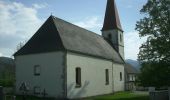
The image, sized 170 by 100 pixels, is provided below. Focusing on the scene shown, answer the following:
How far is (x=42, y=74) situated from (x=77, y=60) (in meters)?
3.69

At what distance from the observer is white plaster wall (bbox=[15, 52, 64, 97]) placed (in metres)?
25.9

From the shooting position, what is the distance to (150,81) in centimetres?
2847

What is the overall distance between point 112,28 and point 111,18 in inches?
68.1

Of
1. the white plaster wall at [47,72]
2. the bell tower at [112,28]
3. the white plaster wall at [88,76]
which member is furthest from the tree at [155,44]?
the bell tower at [112,28]

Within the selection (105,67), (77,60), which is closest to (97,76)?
(105,67)

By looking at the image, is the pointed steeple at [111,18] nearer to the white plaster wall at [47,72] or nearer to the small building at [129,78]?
the small building at [129,78]

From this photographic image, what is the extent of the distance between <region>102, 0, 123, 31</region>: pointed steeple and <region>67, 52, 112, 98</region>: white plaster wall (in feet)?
38.3

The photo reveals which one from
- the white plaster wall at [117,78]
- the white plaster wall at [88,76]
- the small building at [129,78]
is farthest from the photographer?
the small building at [129,78]

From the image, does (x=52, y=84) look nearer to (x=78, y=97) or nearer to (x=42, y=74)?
(x=42, y=74)

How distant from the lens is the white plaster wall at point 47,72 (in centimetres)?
2587

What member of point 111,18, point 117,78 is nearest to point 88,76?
point 117,78

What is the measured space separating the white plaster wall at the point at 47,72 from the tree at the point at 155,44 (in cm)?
869

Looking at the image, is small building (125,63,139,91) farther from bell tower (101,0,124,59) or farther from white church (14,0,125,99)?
white church (14,0,125,99)

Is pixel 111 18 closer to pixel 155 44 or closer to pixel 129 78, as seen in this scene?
pixel 129 78
